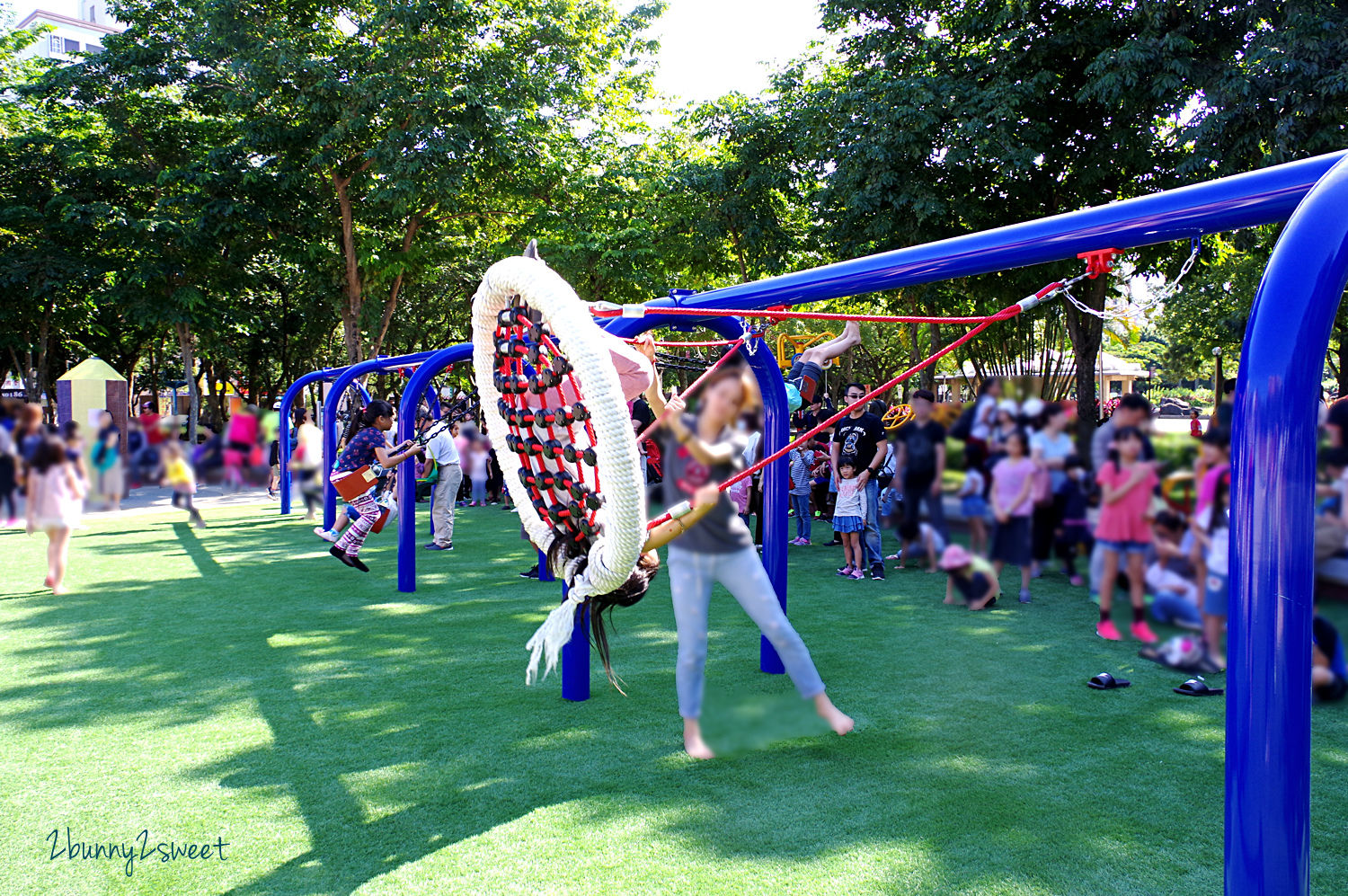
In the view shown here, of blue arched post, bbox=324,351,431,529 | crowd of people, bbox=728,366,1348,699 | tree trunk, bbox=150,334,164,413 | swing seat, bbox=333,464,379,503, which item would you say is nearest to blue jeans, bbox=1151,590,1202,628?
crowd of people, bbox=728,366,1348,699

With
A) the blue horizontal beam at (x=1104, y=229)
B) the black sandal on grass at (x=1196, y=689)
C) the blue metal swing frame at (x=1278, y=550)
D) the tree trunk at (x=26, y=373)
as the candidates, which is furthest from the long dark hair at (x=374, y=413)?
the tree trunk at (x=26, y=373)

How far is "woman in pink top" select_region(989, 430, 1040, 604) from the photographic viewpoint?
1.51m

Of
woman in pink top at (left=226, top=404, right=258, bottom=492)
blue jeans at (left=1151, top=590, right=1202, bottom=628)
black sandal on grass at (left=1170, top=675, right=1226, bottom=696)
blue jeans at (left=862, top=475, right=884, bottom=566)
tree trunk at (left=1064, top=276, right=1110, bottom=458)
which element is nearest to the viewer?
blue jeans at (left=1151, top=590, right=1202, bottom=628)

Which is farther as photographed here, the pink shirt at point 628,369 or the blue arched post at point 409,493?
the blue arched post at point 409,493

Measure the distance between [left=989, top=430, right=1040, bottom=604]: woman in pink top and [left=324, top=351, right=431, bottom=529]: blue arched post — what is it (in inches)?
337

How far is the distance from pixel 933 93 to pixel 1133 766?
12694 millimetres

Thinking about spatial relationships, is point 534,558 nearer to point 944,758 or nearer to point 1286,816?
point 944,758

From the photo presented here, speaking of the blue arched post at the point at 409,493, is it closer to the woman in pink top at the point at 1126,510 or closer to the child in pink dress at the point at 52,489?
the child in pink dress at the point at 52,489

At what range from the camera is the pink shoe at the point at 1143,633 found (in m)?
1.64

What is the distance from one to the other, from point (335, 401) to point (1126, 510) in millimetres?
10200

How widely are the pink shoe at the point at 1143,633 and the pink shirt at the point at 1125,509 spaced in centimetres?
19

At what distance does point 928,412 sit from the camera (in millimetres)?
1799

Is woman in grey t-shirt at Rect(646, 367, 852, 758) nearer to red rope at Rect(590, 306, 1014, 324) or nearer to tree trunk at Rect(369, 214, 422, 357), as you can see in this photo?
red rope at Rect(590, 306, 1014, 324)

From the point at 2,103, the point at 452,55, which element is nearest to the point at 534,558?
the point at 452,55
